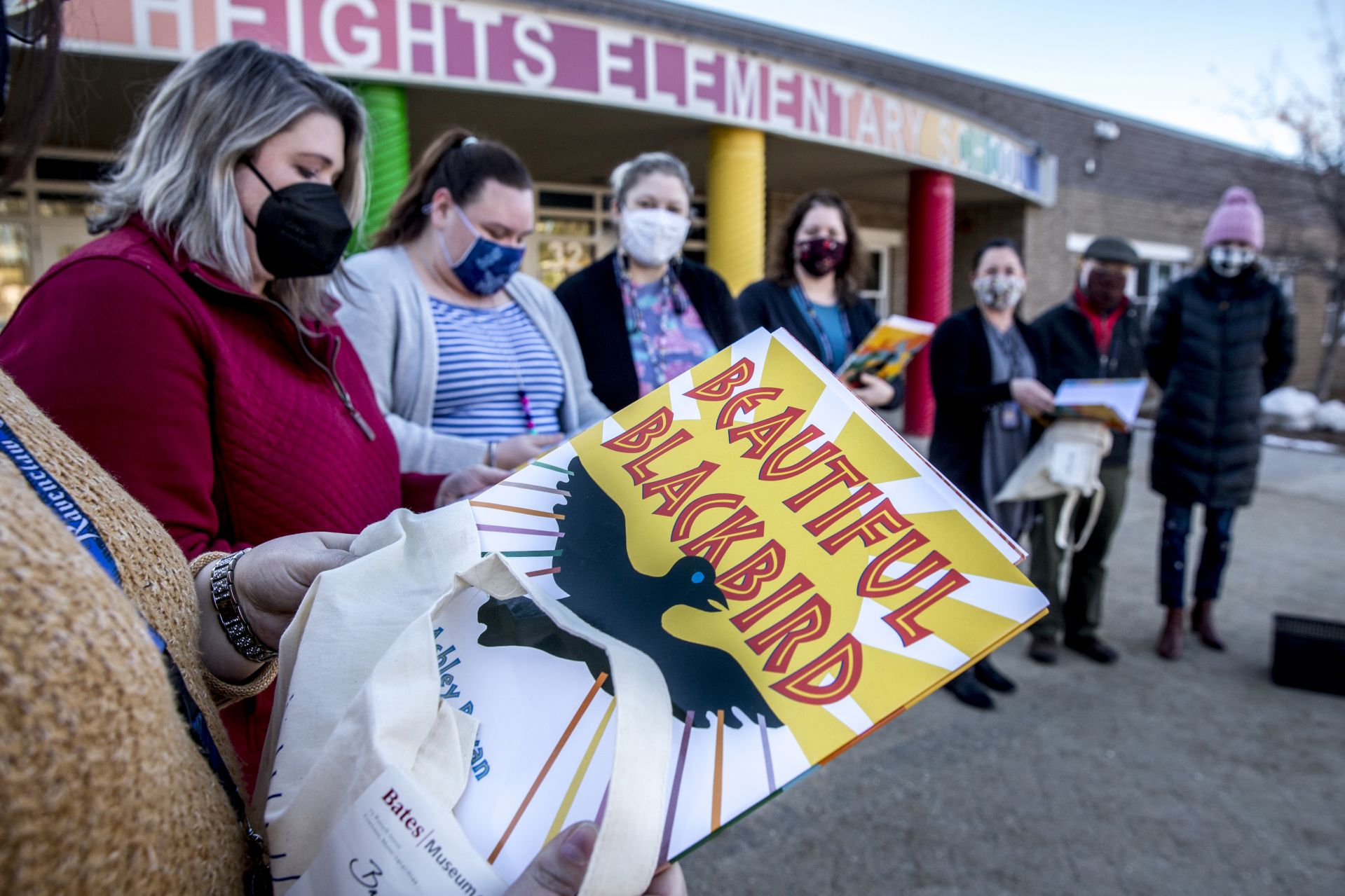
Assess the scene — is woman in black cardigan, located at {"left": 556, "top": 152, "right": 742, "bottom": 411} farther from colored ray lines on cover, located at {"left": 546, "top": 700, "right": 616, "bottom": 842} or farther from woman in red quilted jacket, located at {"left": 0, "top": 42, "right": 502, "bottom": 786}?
colored ray lines on cover, located at {"left": 546, "top": 700, "right": 616, "bottom": 842}

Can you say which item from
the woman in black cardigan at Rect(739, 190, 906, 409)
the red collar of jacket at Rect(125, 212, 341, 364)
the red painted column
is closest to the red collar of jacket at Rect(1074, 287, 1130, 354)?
the woman in black cardigan at Rect(739, 190, 906, 409)

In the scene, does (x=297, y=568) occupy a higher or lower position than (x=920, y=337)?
lower

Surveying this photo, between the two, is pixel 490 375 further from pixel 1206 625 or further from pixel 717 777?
pixel 1206 625

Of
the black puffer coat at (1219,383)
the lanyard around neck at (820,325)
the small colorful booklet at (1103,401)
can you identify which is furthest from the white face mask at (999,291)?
the black puffer coat at (1219,383)

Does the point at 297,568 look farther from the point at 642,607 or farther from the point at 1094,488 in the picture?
the point at 1094,488

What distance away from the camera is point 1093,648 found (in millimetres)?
3852

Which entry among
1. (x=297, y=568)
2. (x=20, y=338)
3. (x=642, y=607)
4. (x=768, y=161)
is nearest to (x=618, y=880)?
(x=642, y=607)

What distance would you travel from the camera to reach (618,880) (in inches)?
22.2

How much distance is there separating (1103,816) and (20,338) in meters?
3.02

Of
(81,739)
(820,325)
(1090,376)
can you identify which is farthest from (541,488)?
(1090,376)

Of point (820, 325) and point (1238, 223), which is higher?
point (1238, 223)

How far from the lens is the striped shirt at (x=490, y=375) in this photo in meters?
1.99

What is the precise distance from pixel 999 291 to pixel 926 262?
23.3 feet

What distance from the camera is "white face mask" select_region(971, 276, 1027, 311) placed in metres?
3.56
